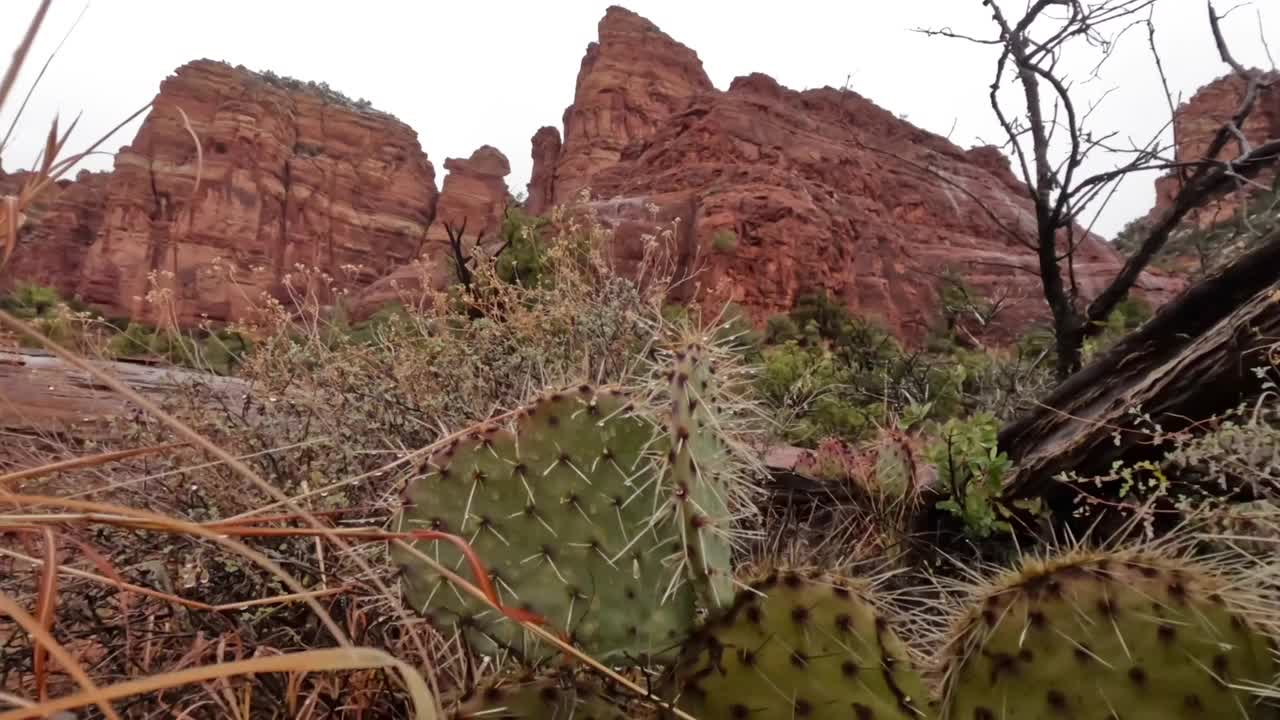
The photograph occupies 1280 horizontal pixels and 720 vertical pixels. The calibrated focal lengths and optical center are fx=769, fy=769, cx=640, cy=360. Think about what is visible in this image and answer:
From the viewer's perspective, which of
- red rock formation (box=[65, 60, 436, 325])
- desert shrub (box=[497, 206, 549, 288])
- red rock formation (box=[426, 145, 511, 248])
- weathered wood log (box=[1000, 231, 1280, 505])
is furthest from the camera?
red rock formation (box=[426, 145, 511, 248])

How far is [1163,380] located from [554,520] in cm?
173

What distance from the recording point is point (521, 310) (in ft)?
10.9

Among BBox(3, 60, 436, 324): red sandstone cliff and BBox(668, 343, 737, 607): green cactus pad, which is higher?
BBox(3, 60, 436, 324): red sandstone cliff

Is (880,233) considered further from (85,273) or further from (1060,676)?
(85,273)

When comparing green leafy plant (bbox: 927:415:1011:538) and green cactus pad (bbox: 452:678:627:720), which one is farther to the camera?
green leafy plant (bbox: 927:415:1011:538)

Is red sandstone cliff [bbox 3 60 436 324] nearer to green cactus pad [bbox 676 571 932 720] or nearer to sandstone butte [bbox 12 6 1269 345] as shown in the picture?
sandstone butte [bbox 12 6 1269 345]

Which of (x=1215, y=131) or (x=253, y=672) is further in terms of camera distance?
(x=1215, y=131)

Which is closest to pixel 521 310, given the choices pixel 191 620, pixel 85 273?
pixel 191 620

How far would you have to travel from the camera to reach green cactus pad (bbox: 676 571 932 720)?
1.14 m

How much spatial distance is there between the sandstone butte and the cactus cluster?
11.2 m

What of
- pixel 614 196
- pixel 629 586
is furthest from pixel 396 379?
pixel 614 196

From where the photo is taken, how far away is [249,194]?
29.6 meters

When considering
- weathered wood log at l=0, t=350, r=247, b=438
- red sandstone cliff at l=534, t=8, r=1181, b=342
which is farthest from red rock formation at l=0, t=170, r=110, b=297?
weathered wood log at l=0, t=350, r=247, b=438

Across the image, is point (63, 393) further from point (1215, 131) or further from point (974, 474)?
point (1215, 131)
